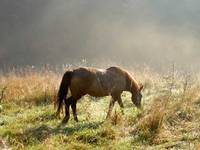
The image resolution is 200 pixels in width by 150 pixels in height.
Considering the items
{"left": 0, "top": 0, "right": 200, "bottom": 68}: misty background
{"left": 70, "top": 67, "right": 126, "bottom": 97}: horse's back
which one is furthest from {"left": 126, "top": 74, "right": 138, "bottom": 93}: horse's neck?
{"left": 0, "top": 0, "right": 200, "bottom": 68}: misty background

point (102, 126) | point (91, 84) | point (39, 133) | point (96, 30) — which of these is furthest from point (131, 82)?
point (96, 30)

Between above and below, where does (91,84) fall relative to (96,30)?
below

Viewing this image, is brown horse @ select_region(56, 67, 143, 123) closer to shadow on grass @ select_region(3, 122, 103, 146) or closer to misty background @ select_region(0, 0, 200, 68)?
shadow on grass @ select_region(3, 122, 103, 146)

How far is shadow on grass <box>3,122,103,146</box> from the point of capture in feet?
29.1

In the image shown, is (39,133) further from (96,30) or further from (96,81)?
(96,30)

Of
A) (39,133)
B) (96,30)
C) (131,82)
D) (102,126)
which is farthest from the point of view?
(96,30)

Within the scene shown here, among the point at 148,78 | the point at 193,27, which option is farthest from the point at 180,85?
the point at 193,27

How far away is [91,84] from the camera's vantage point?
10883 mm

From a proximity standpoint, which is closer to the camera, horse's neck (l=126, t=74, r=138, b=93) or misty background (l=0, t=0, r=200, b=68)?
horse's neck (l=126, t=74, r=138, b=93)

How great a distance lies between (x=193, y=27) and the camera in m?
42.0

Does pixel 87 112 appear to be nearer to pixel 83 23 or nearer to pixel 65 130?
pixel 65 130

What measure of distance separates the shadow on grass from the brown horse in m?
0.58

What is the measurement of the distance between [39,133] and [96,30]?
3856 centimetres

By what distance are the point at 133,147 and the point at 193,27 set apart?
112ft
